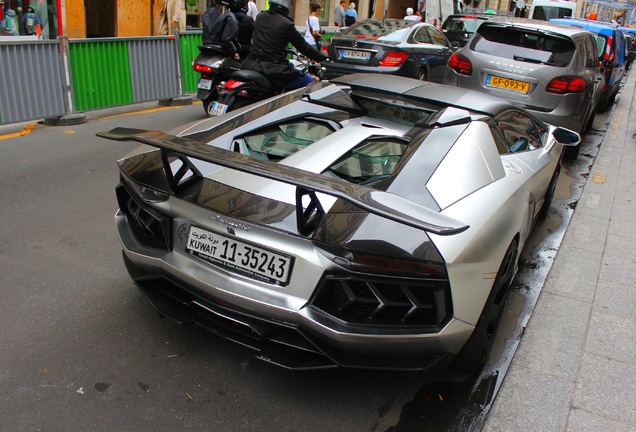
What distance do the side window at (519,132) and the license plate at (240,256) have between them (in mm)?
2044

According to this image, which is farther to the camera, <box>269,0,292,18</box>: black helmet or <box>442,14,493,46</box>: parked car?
<box>442,14,493,46</box>: parked car

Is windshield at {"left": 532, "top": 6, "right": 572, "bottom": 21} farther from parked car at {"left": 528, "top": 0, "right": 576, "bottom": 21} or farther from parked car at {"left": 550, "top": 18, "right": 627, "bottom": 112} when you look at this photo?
parked car at {"left": 550, "top": 18, "right": 627, "bottom": 112}

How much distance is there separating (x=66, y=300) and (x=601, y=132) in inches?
398

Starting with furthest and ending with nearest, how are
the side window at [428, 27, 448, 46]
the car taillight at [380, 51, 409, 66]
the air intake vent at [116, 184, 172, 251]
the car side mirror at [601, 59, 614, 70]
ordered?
the side window at [428, 27, 448, 46] < the car taillight at [380, 51, 409, 66] < the car side mirror at [601, 59, 614, 70] < the air intake vent at [116, 184, 172, 251]

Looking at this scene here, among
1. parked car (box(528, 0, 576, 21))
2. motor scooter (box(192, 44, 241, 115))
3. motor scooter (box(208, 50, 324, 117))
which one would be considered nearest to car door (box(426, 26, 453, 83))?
motor scooter (box(192, 44, 241, 115))

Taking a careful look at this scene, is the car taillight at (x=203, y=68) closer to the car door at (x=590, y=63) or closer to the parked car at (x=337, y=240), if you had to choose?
the parked car at (x=337, y=240)

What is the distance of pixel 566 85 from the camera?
748cm

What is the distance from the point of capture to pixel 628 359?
3.43 metres

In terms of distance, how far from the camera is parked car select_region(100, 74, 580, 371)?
7.96 ft

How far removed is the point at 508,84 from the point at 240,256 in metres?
6.30

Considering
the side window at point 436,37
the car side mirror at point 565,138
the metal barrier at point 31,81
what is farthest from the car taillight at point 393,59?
the car side mirror at point 565,138

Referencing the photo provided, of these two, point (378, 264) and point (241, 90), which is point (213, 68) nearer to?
point (241, 90)

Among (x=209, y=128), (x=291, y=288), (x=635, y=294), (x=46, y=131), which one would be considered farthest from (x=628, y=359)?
(x=46, y=131)

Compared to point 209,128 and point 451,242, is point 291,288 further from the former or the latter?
point 209,128
